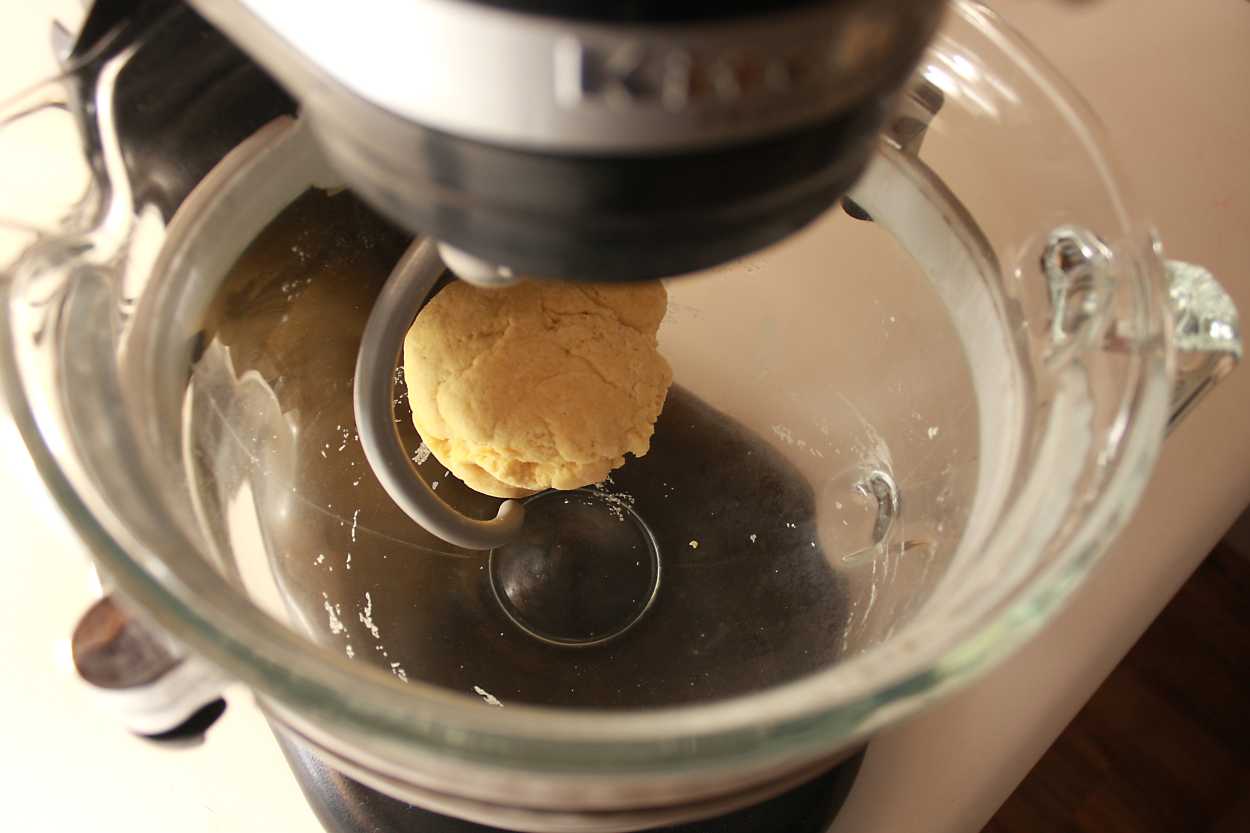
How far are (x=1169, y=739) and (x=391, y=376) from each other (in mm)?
868

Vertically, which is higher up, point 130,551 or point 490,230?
point 490,230

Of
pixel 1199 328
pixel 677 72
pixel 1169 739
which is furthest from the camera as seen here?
pixel 1169 739

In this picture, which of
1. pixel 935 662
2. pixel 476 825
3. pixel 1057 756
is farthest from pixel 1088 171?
pixel 1057 756

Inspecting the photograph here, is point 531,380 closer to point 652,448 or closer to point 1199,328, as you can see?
point 652,448

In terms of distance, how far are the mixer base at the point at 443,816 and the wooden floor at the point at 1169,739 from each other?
540mm

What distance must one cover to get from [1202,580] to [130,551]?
3.39 ft

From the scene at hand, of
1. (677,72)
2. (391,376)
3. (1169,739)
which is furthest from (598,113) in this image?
(1169,739)

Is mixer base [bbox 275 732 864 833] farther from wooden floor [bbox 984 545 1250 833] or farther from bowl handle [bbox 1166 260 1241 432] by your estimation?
wooden floor [bbox 984 545 1250 833]

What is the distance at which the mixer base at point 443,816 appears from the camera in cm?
44

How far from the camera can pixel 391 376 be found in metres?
0.47

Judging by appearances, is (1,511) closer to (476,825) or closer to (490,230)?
(476,825)

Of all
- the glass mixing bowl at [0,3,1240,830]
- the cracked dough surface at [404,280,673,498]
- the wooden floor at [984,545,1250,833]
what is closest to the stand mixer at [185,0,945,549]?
the glass mixing bowl at [0,3,1240,830]

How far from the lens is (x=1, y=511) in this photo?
0.55 m

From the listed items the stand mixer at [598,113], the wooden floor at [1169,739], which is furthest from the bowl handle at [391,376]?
the wooden floor at [1169,739]
